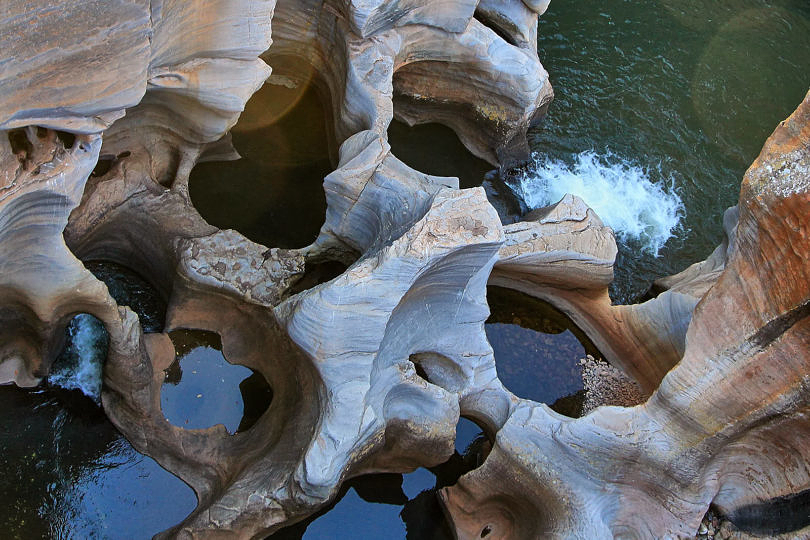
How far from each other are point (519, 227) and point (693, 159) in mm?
3480

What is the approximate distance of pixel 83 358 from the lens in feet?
20.7

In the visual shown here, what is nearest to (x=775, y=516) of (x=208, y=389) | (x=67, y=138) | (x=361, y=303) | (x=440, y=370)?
(x=440, y=370)

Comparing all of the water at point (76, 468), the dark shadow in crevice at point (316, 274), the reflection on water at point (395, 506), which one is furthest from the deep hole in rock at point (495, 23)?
the water at point (76, 468)

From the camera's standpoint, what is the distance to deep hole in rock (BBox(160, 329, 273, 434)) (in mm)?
6234

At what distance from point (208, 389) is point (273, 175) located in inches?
82.8

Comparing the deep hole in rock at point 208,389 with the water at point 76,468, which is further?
the deep hole in rock at point 208,389

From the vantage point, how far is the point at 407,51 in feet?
26.5

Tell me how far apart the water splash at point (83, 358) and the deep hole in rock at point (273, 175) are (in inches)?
51.8

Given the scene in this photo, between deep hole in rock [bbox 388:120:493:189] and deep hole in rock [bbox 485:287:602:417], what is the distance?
1795 mm

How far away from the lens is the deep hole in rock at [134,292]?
21.7ft

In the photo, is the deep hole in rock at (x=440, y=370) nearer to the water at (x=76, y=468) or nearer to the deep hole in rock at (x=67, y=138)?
the water at (x=76, y=468)

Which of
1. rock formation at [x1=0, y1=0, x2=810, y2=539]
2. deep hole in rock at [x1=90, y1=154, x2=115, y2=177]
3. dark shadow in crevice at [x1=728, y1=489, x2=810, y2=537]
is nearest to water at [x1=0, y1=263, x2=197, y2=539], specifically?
rock formation at [x1=0, y1=0, x2=810, y2=539]

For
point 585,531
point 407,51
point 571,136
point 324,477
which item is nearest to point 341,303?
point 324,477

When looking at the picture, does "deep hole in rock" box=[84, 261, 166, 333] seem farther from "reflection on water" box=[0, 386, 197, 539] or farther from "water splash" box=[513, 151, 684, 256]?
"water splash" box=[513, 151, 684, 256]
